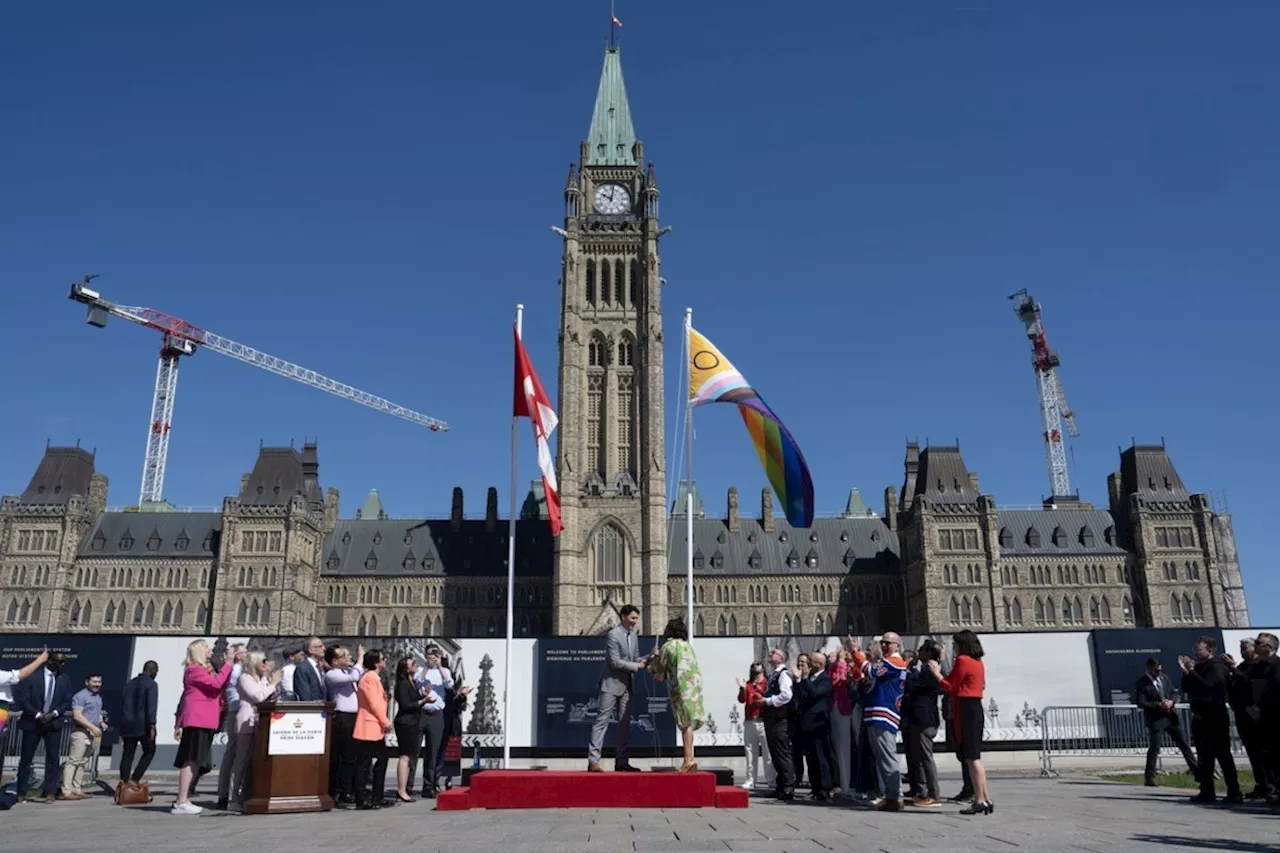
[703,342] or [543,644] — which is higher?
[703,342]

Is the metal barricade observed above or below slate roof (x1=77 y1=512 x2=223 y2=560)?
below

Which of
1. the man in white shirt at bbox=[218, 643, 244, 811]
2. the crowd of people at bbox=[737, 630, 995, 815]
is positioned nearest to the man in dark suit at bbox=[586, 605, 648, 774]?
the crowd of people at bbox=[737, 630, 995, 815]

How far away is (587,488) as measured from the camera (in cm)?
7500

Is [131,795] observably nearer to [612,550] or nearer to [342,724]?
[342,724]

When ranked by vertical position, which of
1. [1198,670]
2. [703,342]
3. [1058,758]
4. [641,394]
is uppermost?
[641,394]

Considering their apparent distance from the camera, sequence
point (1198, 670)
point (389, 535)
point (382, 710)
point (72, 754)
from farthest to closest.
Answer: point (389, 535)
point (72, 754)
point (1198, 670)
point (382, 710)

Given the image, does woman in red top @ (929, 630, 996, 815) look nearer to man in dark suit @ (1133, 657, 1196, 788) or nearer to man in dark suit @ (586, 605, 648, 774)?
man in dark suit @ (586, 605, 648, 774)

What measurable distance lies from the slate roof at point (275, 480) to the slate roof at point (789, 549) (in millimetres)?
31925

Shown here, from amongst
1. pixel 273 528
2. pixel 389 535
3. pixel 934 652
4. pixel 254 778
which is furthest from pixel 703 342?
pixel 389 535

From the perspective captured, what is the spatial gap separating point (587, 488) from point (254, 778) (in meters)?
63.3

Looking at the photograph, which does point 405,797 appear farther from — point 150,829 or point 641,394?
point 641,394

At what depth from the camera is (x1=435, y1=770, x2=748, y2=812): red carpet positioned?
11320 mm

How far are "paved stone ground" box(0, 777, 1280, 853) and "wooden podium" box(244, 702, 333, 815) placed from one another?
0.29 m

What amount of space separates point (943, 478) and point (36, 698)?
74186mm
